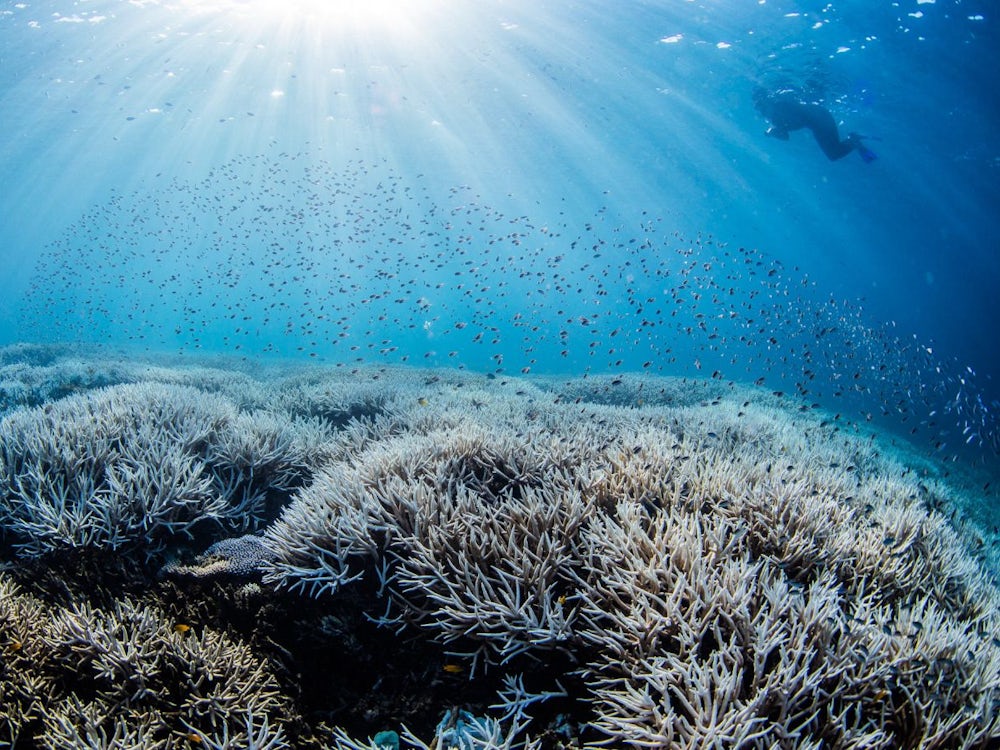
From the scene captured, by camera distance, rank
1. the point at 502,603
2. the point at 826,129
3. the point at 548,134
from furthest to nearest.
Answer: the point at 548,134
the point at 826,129
the point at 502,603

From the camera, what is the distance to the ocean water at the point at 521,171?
25.0 feet

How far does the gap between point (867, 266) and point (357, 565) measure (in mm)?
117848

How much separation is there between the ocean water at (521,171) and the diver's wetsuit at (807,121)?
1173 mm

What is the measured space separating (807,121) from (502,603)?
3567 centimetres

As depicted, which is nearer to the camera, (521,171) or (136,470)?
(136,470)

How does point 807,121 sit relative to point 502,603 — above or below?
above

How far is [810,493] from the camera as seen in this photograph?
4.02 metres

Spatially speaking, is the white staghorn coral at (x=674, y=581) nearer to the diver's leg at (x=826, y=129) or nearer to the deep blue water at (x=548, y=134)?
the deep blue water at (x=548, y=134)

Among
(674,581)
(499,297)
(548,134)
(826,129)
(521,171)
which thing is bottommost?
(499,297)

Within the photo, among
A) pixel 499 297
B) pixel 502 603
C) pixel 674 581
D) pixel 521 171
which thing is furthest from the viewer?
pixel 521 171

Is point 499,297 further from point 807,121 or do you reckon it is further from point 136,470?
point 136,470

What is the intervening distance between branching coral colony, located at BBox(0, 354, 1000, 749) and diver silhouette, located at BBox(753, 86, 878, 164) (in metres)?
31.9

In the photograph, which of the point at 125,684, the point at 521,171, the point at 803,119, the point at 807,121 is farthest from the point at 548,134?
the point at 125,684

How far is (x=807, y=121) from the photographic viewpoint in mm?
28422
